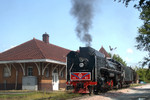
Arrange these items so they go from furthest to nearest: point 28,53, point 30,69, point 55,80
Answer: point 55,80
point 28,53
point 30,69

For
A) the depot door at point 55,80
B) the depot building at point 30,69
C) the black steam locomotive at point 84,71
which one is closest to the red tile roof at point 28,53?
the depot building at point 30,69

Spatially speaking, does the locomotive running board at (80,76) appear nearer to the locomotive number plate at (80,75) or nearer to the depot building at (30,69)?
the locomotive number plate at (80,75)

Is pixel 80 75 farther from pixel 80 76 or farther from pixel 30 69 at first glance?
pixel 30 69

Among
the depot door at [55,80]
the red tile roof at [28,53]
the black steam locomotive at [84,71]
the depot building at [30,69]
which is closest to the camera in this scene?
the black steam locomotive at [84,71]

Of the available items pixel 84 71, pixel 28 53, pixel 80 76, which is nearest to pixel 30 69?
pixel 28 53

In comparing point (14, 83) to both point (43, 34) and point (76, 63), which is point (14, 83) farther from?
point (76, 63)

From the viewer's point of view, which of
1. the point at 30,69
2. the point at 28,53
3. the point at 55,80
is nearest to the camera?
the point at 30,69

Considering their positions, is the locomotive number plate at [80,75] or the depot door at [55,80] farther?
the depot door at [55,80]

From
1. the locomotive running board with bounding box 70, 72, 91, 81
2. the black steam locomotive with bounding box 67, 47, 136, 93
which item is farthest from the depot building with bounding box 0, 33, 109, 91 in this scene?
the locomotive running board with bounding box 70, 72, 91, 81

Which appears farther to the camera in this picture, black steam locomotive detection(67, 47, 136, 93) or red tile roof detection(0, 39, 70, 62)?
red tile roof detection(0, 39, 70, 62)

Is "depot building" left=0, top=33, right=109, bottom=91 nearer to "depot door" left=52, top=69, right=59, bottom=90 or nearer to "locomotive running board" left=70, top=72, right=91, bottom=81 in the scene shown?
"depot door" left=52, top=69, right=59, bottom=90

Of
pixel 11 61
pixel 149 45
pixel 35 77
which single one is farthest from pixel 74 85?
pixel 149 45

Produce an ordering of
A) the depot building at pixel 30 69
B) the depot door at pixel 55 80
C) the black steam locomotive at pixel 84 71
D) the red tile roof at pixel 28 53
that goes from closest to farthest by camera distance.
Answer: the black steam locomotive at pixel 84 71
the depot building at pixel 30 69
the red tile roof at pixel 28 53
the depot door at pixel 55 80

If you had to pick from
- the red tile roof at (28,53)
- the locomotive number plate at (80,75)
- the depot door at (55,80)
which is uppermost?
the red tile roof at (28,53)
